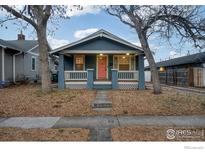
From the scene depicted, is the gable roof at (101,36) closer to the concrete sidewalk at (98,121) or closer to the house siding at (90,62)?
the house siding at (90,62)

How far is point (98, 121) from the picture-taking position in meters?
7.93

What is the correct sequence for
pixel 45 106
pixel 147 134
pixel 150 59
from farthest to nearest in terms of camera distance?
pixel 150 59 < pixel 45 106 < pixel 147 134

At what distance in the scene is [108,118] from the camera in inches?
331

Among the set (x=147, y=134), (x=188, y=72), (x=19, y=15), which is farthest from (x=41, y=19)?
(x=188, y=72)

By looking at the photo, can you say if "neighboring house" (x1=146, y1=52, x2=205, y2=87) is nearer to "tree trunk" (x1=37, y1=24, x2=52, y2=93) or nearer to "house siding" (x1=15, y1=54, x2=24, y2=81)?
"tree trunk" (x1=37, y1=24, x2=52, y2=93)

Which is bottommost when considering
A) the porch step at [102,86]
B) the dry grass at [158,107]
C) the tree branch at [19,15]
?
the dry grass at [158,107]

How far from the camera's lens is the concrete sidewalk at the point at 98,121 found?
24.4ft

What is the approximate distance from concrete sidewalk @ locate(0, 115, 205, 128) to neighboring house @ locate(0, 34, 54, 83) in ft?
38.7

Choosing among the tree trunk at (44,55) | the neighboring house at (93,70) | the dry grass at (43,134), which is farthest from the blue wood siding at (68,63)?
the dry grass at (43,134)

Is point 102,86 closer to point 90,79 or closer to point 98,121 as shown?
point 90,79

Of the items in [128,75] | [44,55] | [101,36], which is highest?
[101,36]

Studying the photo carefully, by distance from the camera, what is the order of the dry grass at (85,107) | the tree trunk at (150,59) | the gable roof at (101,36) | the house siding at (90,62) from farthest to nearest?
the house siding at (90,62)
the gable roof at (101,36)
the tree trunk at (150,59)
the dry grass at (85,107)

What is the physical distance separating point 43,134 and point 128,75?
40.9ft

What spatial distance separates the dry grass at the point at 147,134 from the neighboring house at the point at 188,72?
12.1 meters
